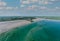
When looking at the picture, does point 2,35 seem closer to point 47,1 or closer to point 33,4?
point 33,4

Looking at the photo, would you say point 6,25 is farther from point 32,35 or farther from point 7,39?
point 32,35

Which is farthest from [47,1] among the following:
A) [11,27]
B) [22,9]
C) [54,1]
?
[11,27]

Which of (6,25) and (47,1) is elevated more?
(47,1)

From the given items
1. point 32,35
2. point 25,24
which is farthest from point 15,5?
point 32,35

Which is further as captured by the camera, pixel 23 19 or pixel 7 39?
pixel 23 19

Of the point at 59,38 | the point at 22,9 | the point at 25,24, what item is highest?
the point at 22,9

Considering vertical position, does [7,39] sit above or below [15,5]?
below
